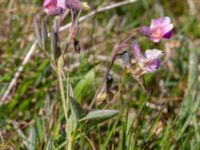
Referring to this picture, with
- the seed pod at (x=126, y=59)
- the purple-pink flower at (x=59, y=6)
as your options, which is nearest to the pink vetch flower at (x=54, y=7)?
the purple-pink flower at (x=59, y=6)

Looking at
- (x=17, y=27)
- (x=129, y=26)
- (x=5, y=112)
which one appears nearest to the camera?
(x=5, y=112)

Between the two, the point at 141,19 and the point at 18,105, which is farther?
the point at 141,19

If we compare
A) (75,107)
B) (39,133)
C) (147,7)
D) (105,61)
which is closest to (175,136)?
(39,133)

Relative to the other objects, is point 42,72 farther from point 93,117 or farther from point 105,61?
point 93,117

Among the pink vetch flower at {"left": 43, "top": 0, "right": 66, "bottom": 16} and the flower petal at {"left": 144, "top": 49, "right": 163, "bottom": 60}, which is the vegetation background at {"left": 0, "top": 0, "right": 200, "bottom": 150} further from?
the pink vetch flower at {"left": 43, "top": 0, "right": 66, "bottom": 16}

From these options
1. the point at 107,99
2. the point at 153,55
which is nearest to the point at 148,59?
the point at 153,55

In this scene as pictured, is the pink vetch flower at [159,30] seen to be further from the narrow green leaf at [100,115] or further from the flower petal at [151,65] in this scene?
the narrow green leaf at [100,115]
